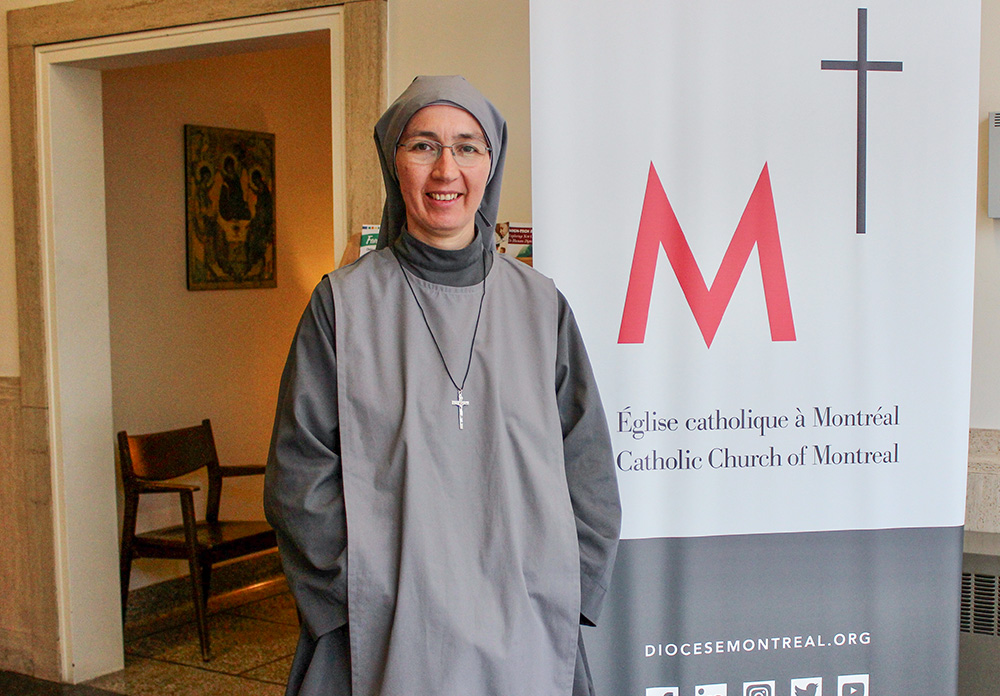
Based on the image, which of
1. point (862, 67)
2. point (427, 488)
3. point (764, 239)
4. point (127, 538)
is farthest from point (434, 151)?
point (127, 538)

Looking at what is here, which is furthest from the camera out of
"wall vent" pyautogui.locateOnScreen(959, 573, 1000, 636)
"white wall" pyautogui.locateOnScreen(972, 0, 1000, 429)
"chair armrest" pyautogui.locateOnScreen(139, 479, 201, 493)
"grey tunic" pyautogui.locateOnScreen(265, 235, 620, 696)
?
"chair armrest" pyautogui.locateOnScreen(139, 479, 201, 493)

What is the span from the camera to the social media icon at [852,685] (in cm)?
226

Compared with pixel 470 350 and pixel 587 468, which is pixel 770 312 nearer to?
pixel 587 468

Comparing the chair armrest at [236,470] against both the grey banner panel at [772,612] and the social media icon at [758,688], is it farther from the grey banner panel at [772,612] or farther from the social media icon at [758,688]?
the social media icon at [758,688]

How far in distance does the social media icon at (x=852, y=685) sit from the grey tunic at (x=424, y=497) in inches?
29.4

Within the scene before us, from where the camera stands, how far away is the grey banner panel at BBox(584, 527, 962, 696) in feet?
7.38

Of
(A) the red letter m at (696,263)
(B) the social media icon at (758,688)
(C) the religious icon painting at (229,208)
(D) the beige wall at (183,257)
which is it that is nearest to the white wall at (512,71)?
(A) the red letter m at (696,263)

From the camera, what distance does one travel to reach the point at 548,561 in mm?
1810

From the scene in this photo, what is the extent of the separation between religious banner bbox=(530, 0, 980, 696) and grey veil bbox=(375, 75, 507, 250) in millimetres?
282

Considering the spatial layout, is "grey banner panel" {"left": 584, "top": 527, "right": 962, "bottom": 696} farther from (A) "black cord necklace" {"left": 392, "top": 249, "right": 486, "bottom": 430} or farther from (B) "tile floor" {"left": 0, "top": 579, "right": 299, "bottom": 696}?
(B) "tile floor" {"left": 0, "top": 579, "right": 299, "bottom": 696}

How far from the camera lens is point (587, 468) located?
190 cm

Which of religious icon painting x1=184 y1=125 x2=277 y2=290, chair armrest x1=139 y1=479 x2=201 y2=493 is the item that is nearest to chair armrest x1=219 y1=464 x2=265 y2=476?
chair armrest x1=139 y1=479 x2=201 y2=493

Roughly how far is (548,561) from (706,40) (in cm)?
113

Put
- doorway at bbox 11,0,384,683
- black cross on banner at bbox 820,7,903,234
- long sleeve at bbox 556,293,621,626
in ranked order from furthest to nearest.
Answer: doorway at bbox 11,0,384,683
black cross on banner at bbox 820,7,903,234
long sleeve at bbox 556,293,621,626
